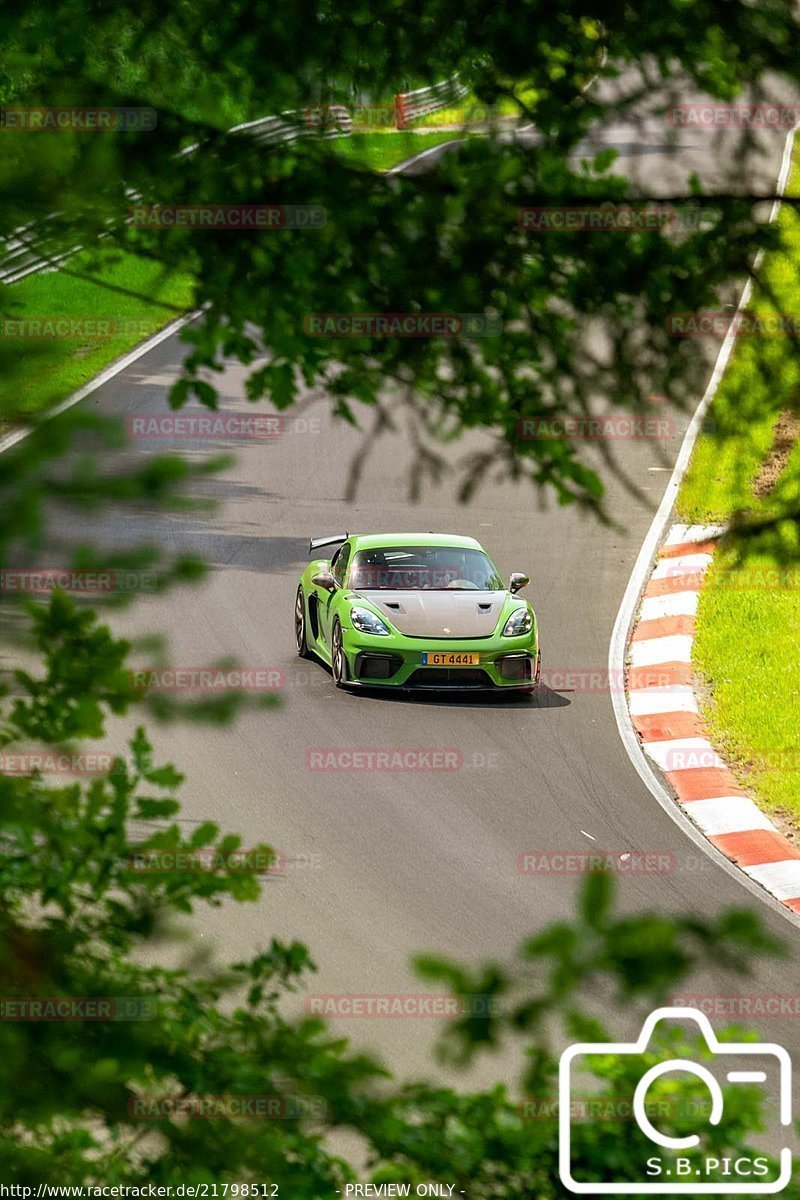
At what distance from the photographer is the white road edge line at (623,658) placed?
7711 mm

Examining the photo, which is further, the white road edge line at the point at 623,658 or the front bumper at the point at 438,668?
the front bumper at the point at 438,668

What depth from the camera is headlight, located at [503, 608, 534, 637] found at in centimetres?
1257

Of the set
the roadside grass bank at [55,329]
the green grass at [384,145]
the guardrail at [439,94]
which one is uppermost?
the guardrail at [439,94]

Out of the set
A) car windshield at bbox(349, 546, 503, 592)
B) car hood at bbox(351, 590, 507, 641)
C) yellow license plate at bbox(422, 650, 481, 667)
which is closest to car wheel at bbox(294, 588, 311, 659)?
car windshield at bbox(349, 546, 503, 592)

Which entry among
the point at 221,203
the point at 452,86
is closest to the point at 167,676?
the point at 221,203

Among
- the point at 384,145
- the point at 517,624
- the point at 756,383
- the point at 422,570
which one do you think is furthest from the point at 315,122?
the point at 422,570

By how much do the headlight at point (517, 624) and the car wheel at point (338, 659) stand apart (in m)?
1.47

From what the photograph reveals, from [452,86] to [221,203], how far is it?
62 centimetres

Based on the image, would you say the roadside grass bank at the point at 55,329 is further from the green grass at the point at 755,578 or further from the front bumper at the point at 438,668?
the front bumper at the point at 438,668

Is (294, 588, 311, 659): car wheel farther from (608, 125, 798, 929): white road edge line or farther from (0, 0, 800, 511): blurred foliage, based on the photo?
(0, 0, 800, 511): blurred foliage

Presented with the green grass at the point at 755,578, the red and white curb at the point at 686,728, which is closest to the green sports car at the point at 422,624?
the red and white curb at the point at 686,728

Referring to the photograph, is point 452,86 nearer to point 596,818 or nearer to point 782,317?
point 782,317

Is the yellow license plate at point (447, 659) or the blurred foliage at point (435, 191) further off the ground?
the blurred foliage at point (435, 191)

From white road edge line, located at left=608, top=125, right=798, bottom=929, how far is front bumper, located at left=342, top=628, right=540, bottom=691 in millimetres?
994
